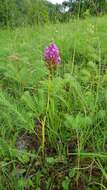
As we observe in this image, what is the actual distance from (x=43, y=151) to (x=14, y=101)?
44 cm

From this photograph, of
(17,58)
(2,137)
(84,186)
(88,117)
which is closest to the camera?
(84,186)

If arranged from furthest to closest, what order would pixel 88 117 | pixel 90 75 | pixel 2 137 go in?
1. pixel 90 75
2. pixel 2 137
3. pixel 88 117

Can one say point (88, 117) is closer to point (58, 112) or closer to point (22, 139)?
point (58, 112)

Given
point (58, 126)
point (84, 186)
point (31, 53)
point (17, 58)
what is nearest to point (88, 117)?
point (58, 126)

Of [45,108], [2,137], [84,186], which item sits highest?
[45,108]

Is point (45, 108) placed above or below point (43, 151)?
above

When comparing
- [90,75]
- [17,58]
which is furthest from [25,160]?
[17,58]

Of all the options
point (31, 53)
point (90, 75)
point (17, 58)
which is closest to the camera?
point (90, 75)

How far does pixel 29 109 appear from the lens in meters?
2.20

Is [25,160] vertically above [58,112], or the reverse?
[58,112]

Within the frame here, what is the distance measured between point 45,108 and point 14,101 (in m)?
0.27

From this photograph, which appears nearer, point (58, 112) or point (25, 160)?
point (25, 160)

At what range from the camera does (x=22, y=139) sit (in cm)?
214

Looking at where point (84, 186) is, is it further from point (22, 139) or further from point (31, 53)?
point (31, 53)
